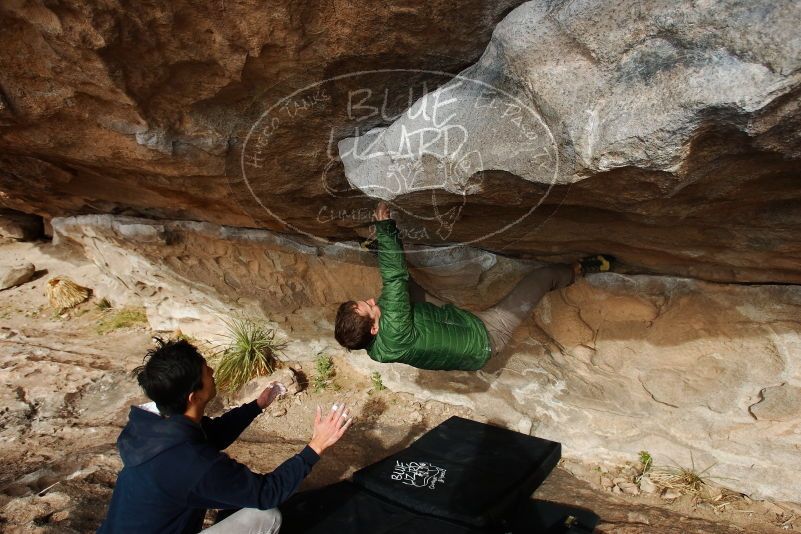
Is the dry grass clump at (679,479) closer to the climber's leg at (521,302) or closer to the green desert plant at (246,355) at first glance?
the climber's leg at (521,302)

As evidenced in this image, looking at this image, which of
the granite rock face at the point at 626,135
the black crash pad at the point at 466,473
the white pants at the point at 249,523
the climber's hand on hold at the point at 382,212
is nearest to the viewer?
the granite rock face at the point at 626,135

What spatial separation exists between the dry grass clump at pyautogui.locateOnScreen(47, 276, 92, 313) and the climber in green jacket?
4321 mm

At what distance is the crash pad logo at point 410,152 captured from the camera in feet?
5.94

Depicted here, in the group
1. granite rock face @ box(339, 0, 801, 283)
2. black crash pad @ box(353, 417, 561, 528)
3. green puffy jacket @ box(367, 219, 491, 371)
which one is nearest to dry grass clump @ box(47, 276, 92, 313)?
black crash pad @ box(353, 417, 561, 528)

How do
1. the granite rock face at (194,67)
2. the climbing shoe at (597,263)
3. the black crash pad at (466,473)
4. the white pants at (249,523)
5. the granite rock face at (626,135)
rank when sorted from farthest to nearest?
the black crash pad at (466,473)
the climbing shoe at (597,263)
the white pants at (249,523)
the granite rock face at (194,67)
the granite rock face at (626,135)

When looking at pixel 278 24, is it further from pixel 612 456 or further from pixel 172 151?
pixel 612 456

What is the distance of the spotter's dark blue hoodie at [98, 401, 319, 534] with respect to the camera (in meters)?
1.92

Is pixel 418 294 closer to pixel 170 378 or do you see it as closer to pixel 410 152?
pixel 410 152

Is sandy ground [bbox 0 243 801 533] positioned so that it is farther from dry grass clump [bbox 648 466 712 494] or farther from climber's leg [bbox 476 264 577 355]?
climber's leg [bbox 476 264 577 355]

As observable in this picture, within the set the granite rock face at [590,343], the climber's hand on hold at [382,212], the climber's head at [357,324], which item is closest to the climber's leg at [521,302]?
the granite rock face at [590,343]

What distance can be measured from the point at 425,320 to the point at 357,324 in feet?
1.16

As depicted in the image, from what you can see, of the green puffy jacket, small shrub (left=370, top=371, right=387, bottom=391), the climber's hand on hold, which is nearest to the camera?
the climber's hand on hold

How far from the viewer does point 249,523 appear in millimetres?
2393

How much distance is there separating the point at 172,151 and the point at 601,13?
1869 millimetres
